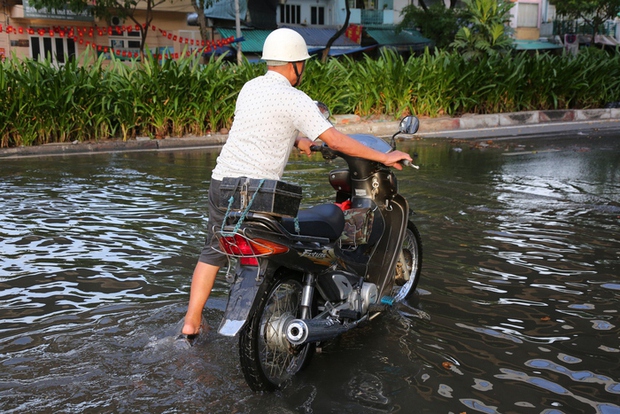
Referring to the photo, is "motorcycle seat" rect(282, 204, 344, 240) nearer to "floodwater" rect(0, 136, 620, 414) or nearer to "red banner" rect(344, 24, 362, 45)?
"floodwater" rect(0, 136, 620, 414)

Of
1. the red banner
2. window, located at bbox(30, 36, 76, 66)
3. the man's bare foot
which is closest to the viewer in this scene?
the man's bare foot

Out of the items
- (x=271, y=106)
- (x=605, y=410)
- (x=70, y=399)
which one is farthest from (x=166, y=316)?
(x=605, y=410)

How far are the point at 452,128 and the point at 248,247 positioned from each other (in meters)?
12.6

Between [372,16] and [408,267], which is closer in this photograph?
[408,267]

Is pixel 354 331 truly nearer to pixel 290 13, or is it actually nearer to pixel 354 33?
pixel 354 33

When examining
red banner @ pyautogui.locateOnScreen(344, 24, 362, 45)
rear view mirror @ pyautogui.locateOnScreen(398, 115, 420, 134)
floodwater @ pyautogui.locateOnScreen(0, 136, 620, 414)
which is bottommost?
floodwater @ pyautogui.locateOnScreen(0, 136, 620, 414)

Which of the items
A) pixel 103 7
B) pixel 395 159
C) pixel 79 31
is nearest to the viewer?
pixel 395 159

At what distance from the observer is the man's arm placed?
371 centimetres

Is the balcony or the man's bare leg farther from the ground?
the balcony

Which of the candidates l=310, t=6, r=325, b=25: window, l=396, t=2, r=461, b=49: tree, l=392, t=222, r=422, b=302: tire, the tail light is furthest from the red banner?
the tail light

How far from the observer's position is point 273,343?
3.60 m

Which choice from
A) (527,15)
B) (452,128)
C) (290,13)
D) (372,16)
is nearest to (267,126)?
(452,128)

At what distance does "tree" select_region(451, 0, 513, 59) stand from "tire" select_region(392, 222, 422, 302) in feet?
46.5

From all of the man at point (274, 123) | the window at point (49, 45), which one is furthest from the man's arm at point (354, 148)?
the window at point (49, 45)
